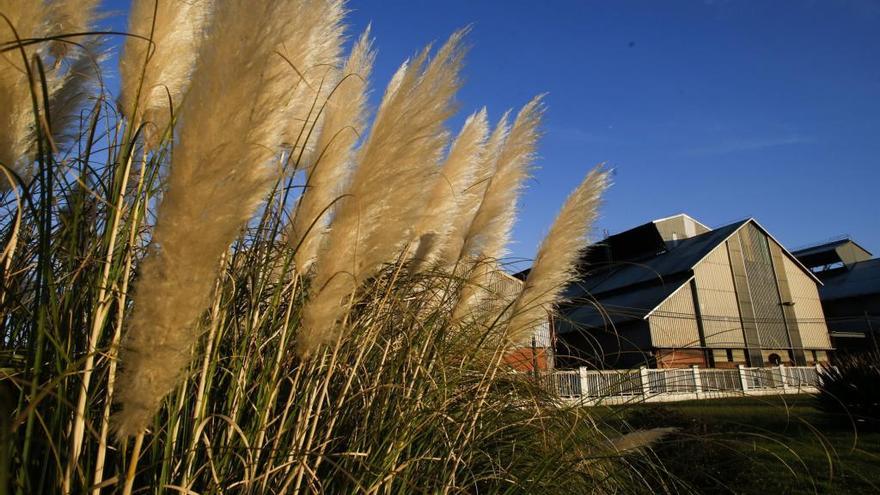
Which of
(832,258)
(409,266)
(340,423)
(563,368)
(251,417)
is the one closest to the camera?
(251,417)

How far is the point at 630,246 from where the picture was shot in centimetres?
3088

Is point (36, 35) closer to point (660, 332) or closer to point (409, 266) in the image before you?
point (409, 266)

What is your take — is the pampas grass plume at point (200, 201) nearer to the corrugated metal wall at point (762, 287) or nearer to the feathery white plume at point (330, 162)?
the feathery white plume at point (330, 162)

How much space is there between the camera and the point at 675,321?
83.4 ft

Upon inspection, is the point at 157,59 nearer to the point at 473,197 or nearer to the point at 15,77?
the point at 15,77

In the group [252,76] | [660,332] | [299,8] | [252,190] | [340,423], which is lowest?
[340,423]

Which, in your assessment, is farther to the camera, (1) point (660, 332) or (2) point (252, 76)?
(1) point (660, 332)

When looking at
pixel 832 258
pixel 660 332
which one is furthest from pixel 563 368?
pixel 832 258

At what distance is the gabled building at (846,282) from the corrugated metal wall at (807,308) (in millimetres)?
722

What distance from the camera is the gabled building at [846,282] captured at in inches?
1237

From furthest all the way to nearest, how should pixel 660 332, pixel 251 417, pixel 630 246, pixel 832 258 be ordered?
pixel 832 258
pixel 630 246
pixel 660 332
pixel 251 417

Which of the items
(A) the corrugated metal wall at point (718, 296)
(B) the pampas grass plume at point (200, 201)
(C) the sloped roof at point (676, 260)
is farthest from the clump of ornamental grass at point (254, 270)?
(A) the corrugated metal wall at point (718, 296)

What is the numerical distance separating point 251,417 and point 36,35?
1.16 metres

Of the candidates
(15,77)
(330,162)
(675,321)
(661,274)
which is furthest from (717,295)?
(15,77)
